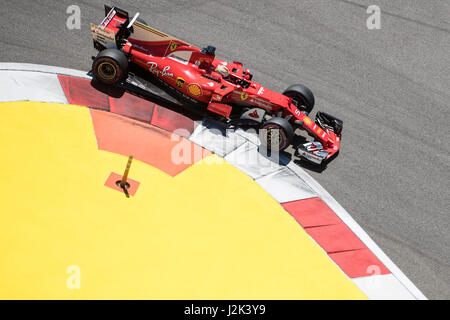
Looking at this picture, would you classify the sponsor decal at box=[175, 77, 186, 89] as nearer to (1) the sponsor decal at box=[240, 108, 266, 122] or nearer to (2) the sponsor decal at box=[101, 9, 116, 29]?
(1) the sponsor decal at box=[240, 108, 266, 122]

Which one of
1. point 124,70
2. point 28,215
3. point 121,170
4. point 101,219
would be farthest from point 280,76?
point 28,215

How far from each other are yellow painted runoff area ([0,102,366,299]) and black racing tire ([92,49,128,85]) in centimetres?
103

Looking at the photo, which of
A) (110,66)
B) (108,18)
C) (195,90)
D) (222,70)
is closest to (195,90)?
(195,90)

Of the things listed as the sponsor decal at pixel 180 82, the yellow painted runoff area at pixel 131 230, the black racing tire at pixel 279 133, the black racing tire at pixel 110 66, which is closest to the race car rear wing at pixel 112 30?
the black racing tire at pixel 110 66

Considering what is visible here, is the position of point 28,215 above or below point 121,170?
below

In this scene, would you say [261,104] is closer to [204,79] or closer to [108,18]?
[204,79]

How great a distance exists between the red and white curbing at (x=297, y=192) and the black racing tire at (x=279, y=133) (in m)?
0.25

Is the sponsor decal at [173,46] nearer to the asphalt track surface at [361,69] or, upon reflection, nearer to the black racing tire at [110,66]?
the black racing tire at [110,66]

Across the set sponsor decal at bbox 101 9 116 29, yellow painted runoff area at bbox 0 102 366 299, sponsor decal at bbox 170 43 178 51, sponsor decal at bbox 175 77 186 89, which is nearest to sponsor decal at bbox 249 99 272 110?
sponsor decal at bbox 175 77 186 89

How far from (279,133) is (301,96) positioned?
1387mm
